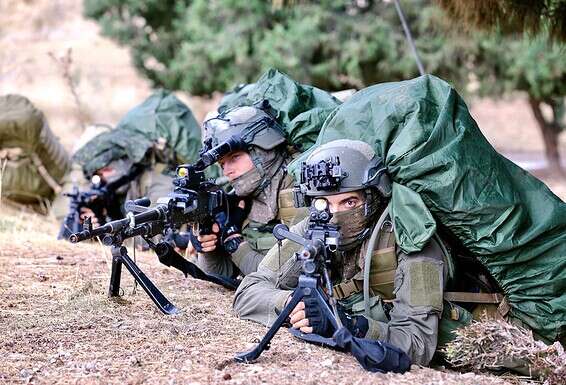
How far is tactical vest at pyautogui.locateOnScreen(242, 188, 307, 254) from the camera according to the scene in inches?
219

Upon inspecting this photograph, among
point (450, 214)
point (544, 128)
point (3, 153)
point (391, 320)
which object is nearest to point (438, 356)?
point (391, 320)

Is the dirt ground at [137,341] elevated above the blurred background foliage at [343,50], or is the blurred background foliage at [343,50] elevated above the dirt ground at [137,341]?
the blurred background foliage at [343,50]

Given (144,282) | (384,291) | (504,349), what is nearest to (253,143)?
(144,282)

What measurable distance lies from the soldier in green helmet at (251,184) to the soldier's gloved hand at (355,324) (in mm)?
1693

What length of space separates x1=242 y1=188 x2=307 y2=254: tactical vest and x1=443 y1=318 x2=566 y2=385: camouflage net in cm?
180

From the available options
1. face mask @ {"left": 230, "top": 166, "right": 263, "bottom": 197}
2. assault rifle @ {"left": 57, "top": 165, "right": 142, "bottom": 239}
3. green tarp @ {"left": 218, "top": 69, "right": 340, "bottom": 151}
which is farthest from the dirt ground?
assault rifle @ {"left": 57, "top": 165, "right": 142, "bottom": 239}

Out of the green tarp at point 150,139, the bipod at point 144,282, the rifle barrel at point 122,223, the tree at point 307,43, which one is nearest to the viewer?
the rifle barrel at point 122,223

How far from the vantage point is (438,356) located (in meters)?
4.26

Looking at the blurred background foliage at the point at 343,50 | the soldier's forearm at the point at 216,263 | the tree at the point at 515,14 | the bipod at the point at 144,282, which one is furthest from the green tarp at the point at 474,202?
the blurred background foliage at the point at 343,50

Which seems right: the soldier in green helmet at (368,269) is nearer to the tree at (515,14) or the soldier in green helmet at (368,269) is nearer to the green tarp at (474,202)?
the green tarp at (474,202)

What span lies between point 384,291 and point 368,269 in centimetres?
25

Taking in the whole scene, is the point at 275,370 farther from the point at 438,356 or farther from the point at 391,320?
the point at 438,356

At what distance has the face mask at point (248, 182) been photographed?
557 cm

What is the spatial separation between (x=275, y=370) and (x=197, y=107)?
16611mm
